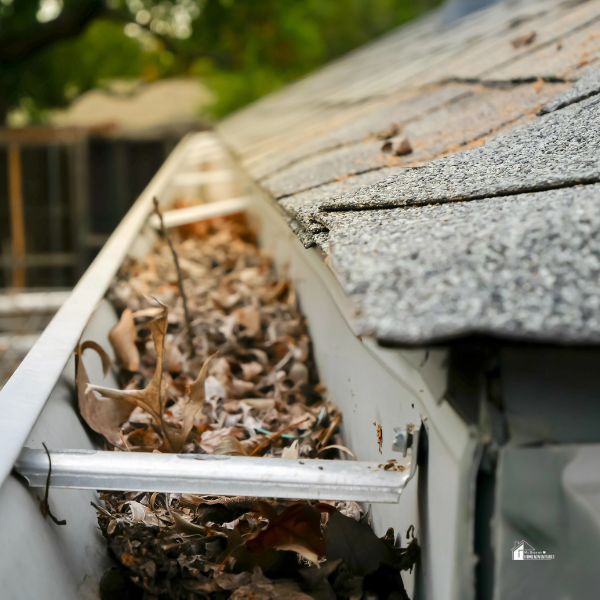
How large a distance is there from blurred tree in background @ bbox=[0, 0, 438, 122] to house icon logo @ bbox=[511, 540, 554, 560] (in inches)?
476

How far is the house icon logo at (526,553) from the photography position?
571mm

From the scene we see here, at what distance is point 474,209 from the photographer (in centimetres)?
66

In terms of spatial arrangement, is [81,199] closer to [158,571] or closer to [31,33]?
[31,33]

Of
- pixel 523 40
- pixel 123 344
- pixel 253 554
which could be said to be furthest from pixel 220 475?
pixel 523 40

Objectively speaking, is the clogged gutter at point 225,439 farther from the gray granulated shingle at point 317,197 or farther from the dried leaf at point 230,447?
the gray granulated shingle at point 317,197

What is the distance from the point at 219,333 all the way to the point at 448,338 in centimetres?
127

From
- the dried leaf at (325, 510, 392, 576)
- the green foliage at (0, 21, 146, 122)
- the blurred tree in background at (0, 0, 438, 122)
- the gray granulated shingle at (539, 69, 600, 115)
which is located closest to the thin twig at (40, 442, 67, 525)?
the dried leaf at (325, 510, 392, 576)

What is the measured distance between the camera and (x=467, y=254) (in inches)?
20.8

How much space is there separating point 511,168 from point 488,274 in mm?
353

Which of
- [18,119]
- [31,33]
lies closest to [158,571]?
[31,33]

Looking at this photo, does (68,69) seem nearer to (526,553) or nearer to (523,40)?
(523,40)

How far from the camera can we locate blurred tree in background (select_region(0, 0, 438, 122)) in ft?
35.5

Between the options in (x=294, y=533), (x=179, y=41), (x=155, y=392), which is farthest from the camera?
(x=179, y=41)

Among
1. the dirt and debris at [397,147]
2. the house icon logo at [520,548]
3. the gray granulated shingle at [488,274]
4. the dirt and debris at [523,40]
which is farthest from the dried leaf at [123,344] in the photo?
the dirt and debris at [523,40]
